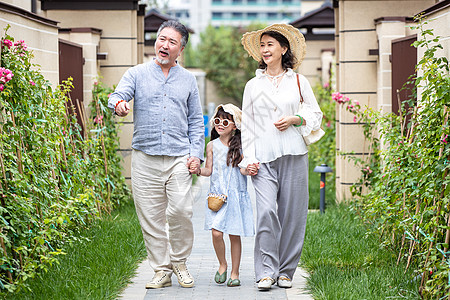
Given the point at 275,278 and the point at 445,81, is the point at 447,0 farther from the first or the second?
the point at 275,278

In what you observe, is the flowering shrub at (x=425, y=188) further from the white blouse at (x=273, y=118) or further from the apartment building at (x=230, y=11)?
the apartment building at (x=230, y=11)

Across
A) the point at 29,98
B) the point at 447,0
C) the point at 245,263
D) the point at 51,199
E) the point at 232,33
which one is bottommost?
the point at 245,263

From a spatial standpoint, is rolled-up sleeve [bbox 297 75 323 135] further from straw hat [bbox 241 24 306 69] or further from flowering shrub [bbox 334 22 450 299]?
flowering shrub [bbox 334 22 450 299]

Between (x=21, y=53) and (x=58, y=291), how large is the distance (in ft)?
5.88

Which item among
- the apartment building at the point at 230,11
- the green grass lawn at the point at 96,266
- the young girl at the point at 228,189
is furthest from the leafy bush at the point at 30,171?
the apartment building at the point at 230,11

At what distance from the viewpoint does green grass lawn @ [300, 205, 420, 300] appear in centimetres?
522

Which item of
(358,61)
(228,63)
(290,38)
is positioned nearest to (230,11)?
(228,63)

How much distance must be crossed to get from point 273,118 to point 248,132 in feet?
0.71

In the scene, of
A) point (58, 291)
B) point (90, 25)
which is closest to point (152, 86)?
point (58, 291)

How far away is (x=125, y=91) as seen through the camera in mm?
5516

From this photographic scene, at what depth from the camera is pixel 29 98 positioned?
5754 mm

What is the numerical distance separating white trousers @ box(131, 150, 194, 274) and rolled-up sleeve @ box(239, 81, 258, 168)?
447 millimetres

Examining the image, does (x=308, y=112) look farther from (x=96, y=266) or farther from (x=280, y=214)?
(x=96, y=266)

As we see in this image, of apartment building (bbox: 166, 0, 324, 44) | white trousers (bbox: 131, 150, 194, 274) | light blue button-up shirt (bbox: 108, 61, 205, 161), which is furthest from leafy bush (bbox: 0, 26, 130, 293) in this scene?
apartment building (bbox: 166, 0, 324, 44)
